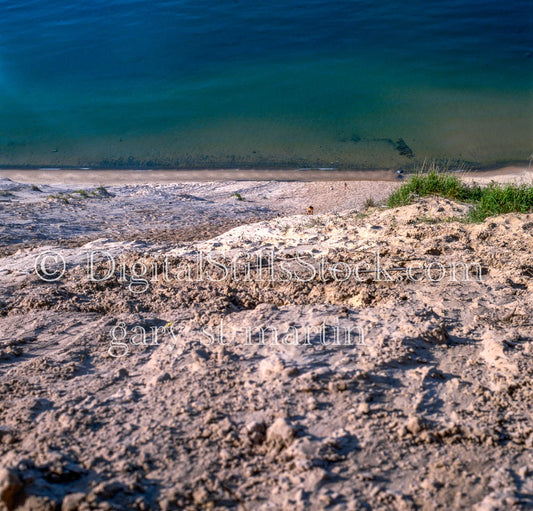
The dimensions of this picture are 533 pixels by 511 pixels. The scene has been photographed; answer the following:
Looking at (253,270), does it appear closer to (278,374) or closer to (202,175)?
(278,374)

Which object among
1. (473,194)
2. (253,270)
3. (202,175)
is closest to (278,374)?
(253,270)

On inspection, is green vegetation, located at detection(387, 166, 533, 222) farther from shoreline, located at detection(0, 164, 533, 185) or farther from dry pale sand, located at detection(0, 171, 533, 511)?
shoreline, located at detection(0, 164, 533, 185)

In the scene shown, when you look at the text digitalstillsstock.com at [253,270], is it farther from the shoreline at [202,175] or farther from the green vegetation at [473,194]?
the shoreline at [202,175]

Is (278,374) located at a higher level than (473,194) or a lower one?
lower

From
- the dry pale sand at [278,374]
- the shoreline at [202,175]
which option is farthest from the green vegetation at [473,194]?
the shoreline at [202,175]

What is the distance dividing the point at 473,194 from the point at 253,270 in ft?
10.8

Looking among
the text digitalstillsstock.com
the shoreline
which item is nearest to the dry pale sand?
the text digitalstillsstock.com

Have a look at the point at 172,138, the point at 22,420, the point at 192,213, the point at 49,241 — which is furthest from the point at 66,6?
the point at 22,420

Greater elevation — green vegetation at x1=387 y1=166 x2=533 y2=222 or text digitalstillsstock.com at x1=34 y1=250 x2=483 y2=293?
green vegetation at x1=387 y1=166 x2=533 y2=222

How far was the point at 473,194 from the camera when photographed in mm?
6105

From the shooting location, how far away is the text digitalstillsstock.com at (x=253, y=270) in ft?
12.6

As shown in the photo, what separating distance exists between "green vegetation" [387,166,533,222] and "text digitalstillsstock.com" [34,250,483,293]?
1.67 m

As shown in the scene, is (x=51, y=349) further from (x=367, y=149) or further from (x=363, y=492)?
(x=367, y=149)

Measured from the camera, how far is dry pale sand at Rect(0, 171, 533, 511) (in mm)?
2010
